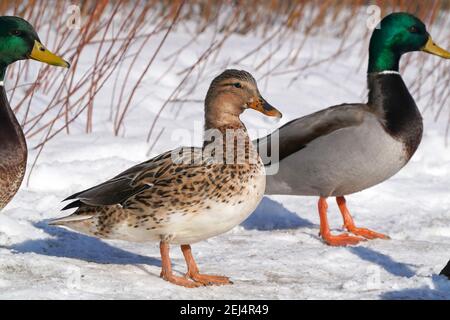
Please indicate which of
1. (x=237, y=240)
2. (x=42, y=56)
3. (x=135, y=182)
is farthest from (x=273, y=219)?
(x=42, y=56)

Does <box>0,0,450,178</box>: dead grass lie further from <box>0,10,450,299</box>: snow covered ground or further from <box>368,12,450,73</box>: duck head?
<box>368,12,450,73</box>: duck head

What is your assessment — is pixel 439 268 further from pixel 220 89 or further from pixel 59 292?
pixel 59 292

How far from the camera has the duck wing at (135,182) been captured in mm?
4152

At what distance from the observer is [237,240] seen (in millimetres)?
5105

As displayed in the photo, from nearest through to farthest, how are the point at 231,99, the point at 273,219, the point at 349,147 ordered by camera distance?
1. the point at 231,99
2. the point at 349,147
3. the point at 273,219

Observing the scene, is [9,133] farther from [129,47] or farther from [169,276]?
[129,47]

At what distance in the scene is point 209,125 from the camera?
4340mm

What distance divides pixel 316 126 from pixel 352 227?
2.05ft

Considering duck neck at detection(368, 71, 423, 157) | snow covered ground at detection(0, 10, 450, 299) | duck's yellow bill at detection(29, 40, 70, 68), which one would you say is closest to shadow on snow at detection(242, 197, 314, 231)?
snow covered ground at detection(0, 10, 450, 299)

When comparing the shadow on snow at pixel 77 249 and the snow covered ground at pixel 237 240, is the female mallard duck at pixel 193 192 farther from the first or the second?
the shadow on snow at pixel 77 249

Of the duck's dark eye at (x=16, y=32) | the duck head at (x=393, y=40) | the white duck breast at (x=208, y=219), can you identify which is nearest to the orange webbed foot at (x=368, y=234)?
the duck head at (x=393, y=40)

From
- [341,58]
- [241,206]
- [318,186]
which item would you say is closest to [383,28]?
[318,186]

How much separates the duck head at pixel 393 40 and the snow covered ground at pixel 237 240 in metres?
0.83

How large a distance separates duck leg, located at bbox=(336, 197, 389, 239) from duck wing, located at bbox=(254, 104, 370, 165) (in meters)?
Answer: 0.40
